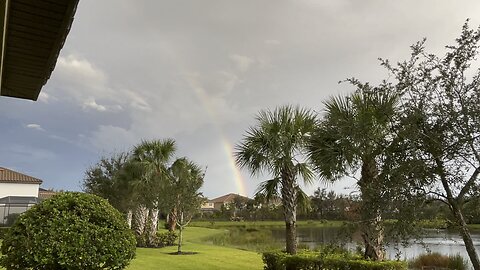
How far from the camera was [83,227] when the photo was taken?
30.2 feet

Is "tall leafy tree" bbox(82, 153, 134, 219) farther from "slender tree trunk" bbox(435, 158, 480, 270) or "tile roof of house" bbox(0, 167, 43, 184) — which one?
"slender tree trunk" bbox(435, 158, 480, 270)

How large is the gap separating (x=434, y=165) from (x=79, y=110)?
2110cm

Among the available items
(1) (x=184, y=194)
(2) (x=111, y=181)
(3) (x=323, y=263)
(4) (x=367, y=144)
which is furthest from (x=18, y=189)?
(4) (x=367, y=144)

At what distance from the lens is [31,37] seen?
10.7 feet

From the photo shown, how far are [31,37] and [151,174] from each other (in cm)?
2229

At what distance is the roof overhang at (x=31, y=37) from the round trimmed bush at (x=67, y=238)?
220 inches

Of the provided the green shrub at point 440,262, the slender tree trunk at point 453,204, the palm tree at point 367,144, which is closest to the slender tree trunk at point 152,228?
the green shrub at point 440,262

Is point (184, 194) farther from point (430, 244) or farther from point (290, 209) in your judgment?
point (430, 244)

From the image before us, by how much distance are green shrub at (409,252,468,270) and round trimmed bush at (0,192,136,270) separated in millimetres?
12565

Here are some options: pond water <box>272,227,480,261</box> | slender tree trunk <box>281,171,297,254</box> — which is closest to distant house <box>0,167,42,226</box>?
pond water <box>272,227,480,261</box>

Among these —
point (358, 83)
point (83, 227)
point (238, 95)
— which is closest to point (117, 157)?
point (238, 95)

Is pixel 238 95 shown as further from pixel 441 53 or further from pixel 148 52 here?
pixel 441 53

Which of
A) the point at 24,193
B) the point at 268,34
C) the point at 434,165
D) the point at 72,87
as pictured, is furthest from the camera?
the point at 24,193

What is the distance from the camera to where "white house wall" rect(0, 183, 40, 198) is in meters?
46.3
